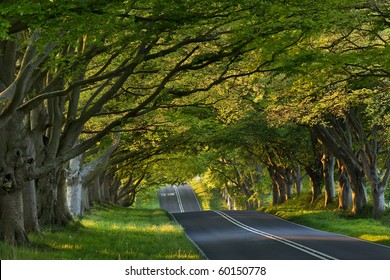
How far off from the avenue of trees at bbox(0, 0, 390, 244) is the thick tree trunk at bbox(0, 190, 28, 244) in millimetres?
28

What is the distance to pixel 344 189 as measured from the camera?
4100cm

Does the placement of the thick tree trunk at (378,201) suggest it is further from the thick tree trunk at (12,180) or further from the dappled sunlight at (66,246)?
the thick tree trunk at (12,180)

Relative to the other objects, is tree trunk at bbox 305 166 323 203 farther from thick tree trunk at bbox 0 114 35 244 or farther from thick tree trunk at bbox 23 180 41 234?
thick tree trunk at bbox 0 114 35 244

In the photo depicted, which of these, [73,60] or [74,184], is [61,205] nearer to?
[74,184]

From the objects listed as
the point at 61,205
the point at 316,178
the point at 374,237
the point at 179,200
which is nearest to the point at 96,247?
the point at 61,205

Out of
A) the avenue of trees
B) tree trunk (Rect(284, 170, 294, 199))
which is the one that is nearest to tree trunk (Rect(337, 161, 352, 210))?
the avenue of trees

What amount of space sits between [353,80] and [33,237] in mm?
12455

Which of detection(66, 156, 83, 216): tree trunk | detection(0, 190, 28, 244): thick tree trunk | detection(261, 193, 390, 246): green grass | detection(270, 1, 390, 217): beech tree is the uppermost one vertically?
detection(270, 1, 390, 217): beech tree

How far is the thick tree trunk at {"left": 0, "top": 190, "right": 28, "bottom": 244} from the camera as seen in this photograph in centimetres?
1775

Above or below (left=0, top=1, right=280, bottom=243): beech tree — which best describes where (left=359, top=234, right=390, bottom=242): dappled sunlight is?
below

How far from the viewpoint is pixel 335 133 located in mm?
37375

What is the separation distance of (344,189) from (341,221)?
19.0 ft

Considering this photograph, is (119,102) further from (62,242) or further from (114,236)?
(62,242)

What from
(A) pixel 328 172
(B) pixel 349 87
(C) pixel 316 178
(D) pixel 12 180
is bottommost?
(C) pixel 316 178
